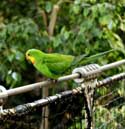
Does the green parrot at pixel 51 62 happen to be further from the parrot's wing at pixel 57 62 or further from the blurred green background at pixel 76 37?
the blurred green background at pixel 76 37

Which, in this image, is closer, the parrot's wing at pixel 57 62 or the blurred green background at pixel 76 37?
the parrot's wing at pixel 57 62

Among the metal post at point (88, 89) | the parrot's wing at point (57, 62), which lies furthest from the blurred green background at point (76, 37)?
the parrot's wing at point (57, 62)

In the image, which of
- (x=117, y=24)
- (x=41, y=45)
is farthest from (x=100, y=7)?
(x=41, y=45)

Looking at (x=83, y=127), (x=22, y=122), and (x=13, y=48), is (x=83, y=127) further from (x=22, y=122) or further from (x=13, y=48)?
(x=13, y=48)

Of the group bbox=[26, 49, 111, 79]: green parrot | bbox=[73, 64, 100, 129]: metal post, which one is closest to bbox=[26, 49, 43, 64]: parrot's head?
bbox=[26, 49, 111, 79]: green parrot

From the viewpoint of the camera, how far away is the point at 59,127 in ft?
6.14

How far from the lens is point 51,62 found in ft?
5.72

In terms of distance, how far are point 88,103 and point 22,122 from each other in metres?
0.38

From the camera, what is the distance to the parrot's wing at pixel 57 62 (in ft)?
5.69

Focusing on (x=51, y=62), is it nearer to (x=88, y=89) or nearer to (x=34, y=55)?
(x=34, y=55)

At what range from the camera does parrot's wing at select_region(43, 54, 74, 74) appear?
1.74m

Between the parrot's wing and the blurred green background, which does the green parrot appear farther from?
the blurred green background

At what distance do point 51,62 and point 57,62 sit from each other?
0.09 feet

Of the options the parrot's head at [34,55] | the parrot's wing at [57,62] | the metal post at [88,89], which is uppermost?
the parrot's head at [34,55]
